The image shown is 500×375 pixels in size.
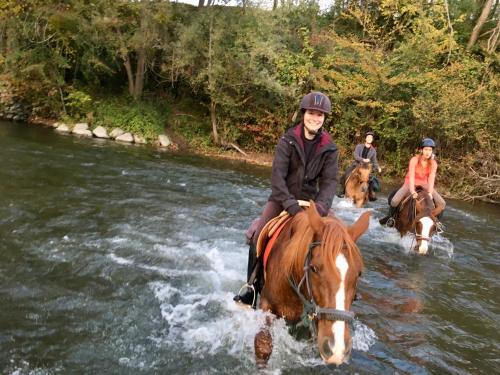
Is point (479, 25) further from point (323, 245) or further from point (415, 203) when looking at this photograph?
point (323, 245)

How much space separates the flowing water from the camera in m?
4.93

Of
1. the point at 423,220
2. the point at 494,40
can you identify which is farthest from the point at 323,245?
the point at 494,40

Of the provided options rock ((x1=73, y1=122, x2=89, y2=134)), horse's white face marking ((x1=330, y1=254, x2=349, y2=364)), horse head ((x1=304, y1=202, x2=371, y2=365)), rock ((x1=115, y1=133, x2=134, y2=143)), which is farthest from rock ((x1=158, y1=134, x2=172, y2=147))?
horse's white face marking ((x1=330, y1=254, x2=349, y2=364))

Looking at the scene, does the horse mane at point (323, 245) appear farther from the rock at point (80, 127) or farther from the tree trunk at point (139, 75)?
the tree trunk at point (139, 75)

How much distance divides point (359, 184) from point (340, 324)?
10.4 metres

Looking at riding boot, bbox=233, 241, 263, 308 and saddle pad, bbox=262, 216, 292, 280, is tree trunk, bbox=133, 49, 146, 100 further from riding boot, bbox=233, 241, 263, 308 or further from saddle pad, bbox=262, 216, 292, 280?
saddle pad, bbox=262, 216, 292, 280

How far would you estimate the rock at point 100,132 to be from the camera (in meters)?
23.4

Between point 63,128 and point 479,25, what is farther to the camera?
point 479,25

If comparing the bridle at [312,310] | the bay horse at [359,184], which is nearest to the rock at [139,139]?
the bay horse at [359,184]

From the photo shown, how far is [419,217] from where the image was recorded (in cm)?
941

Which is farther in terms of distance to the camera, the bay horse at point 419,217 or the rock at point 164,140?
the rock at point 164,140

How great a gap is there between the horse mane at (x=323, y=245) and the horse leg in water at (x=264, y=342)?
68 centimetres

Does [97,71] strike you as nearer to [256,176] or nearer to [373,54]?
[256,176]

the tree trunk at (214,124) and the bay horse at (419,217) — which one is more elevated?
the tree trunk at (214,124)
